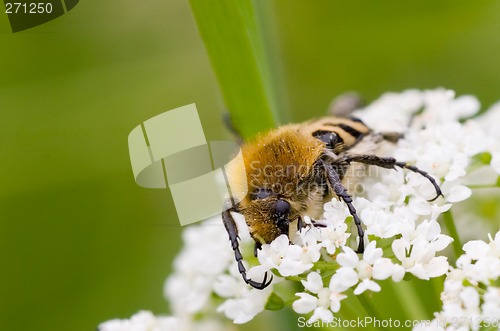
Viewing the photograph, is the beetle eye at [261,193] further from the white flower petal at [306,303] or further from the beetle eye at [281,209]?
the white flower petal at [306,303]

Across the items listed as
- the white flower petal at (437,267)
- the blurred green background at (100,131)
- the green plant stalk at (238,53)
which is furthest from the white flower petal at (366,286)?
the blurred green background at (100,131)

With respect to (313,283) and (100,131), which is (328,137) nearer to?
(313,283)

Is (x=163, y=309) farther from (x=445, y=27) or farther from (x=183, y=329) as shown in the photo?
(x=445, y=27)

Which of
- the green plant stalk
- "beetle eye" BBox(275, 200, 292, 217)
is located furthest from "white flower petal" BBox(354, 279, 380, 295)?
the green plant stalk

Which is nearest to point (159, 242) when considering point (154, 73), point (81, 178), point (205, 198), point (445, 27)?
point (81, 178)

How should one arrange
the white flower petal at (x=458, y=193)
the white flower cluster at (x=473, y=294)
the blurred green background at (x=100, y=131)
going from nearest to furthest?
1. the white flower cluster at (x=473, y=294)
2. the white flower petal at (x=458, y=193)
3. the blurred green background at (x=100, y=131)

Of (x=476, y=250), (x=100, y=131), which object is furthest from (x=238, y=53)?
(x=100, y=131)
